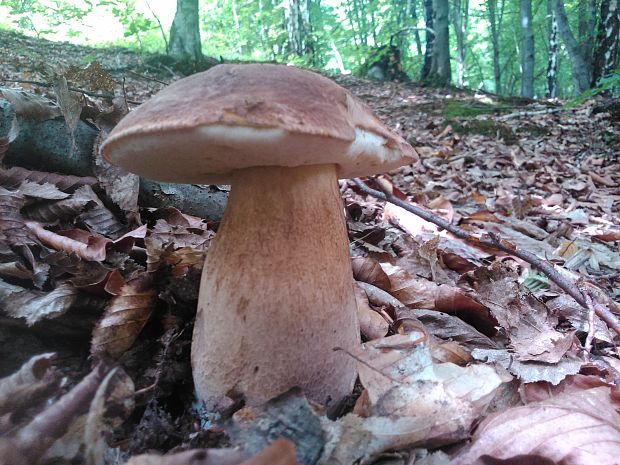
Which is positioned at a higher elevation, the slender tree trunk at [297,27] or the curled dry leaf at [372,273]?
the slender tree trunk at [297,27]

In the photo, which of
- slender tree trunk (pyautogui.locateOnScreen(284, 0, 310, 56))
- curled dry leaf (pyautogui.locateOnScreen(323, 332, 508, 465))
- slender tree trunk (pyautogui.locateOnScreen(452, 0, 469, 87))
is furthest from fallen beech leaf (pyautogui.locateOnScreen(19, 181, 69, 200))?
slender tree trunk (pyautogui.locateOnScreen(452, 0, 469, 87))

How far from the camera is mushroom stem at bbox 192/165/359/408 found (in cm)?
113

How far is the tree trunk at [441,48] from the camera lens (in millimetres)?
10211

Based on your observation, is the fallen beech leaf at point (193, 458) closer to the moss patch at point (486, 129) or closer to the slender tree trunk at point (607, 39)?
the moss patch at point (486, 129)

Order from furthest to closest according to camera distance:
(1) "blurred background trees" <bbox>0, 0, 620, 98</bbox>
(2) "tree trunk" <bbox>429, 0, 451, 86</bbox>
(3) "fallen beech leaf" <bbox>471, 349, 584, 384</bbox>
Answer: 1. (2) "tree trunk" <bbox>429, 0, 451, 86</bbox>
2. (1) "blurred background trees" <bbox>0, 0, 620, 98</bbox>
3. (3) "fallen beech leaf" <bbox>471, 349, 584, 384</bbox>

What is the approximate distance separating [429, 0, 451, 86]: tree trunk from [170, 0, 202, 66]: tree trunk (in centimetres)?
553

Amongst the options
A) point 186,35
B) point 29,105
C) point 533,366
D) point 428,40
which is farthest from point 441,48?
point 533,366

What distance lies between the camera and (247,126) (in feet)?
2.72

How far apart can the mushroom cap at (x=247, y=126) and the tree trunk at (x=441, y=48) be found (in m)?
10.3

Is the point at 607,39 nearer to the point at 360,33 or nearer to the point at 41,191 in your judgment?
the point at 360,33

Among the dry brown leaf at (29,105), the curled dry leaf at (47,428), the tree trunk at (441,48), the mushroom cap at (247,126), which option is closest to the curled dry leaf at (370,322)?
the mushroom cap at (247,126)

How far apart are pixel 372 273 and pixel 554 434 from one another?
3.22 feet

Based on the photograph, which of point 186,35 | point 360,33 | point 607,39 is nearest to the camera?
point 607,39

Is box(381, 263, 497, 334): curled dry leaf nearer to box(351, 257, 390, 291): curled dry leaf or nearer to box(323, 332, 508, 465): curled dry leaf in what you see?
box(351, 257, 390, 291): curled dry leaf
